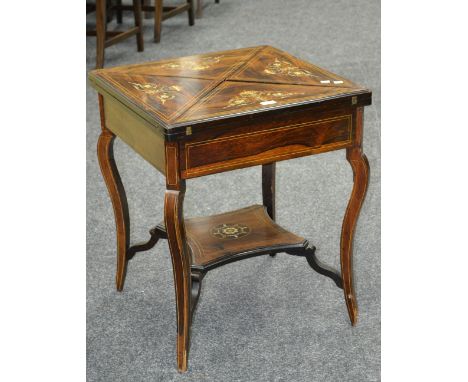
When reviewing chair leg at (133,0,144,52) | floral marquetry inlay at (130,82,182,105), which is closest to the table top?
floral marquetry inlay at (130,82,182,105)

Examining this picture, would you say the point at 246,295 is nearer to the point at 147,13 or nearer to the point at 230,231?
the point at 230,231

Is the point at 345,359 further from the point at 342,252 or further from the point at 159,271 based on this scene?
the point at 159,271

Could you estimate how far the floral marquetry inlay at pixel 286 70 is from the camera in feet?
7.55

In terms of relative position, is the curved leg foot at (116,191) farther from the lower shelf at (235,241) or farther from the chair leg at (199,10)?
the chair leg at (199,10)

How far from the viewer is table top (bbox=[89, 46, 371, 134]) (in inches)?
79.5

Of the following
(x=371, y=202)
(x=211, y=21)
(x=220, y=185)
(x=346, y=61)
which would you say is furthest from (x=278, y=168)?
(x=211, y=21)

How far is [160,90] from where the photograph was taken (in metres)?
2.19

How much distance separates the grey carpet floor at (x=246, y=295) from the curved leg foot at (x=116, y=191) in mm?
112

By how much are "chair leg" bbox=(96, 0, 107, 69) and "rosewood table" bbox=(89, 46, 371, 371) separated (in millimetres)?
2579

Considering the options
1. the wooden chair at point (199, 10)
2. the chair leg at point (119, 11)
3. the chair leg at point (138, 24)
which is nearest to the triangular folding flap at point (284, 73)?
the chair leg at point (138, 24)

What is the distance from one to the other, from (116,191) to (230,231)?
1.21 feet

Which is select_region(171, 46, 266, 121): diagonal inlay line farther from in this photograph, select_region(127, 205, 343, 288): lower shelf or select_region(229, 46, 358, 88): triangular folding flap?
Result: select_region(127, 205, 343, 288): lower shelf

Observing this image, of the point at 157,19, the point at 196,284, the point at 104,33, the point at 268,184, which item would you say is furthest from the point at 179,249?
the point at 157,19

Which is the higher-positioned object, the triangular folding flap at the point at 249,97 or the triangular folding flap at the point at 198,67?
the triangular folding flap at the point at 198,67
